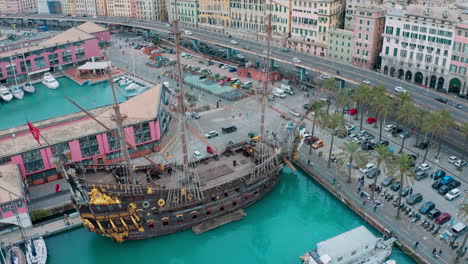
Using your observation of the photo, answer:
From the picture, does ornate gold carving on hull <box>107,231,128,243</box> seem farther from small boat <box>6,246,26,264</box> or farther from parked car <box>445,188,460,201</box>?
parked car <box>445,188,460,201</box>

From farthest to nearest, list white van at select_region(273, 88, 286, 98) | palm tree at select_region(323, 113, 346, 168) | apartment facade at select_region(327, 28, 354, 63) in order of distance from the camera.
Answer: apartment facade at select_region(327, 28, 354, 63) → white van at select_region(273, 88, 286, 98) → palm tree at select_region(323, 113, 346, 168)

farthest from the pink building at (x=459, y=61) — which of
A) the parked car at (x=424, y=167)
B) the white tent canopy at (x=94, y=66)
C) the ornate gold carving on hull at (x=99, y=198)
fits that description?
the white tent canopy at (x=94, y=66)

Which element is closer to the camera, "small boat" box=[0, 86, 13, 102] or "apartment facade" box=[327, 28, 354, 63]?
"small boat" box=[0, 86, 13, 102]

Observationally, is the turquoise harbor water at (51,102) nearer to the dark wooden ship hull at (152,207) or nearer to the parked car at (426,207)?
the dark wooden ship hull at (152,207)

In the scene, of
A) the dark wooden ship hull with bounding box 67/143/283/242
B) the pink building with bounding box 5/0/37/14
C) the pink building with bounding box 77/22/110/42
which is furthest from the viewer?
the pink building with bounding box 5/0/37/14

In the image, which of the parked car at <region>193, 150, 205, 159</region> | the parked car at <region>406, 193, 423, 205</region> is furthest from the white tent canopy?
the parked car at <region>406, 193, 423, 205</region>

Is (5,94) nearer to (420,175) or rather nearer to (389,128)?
(389,128)

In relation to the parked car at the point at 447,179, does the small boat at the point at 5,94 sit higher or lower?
higher
